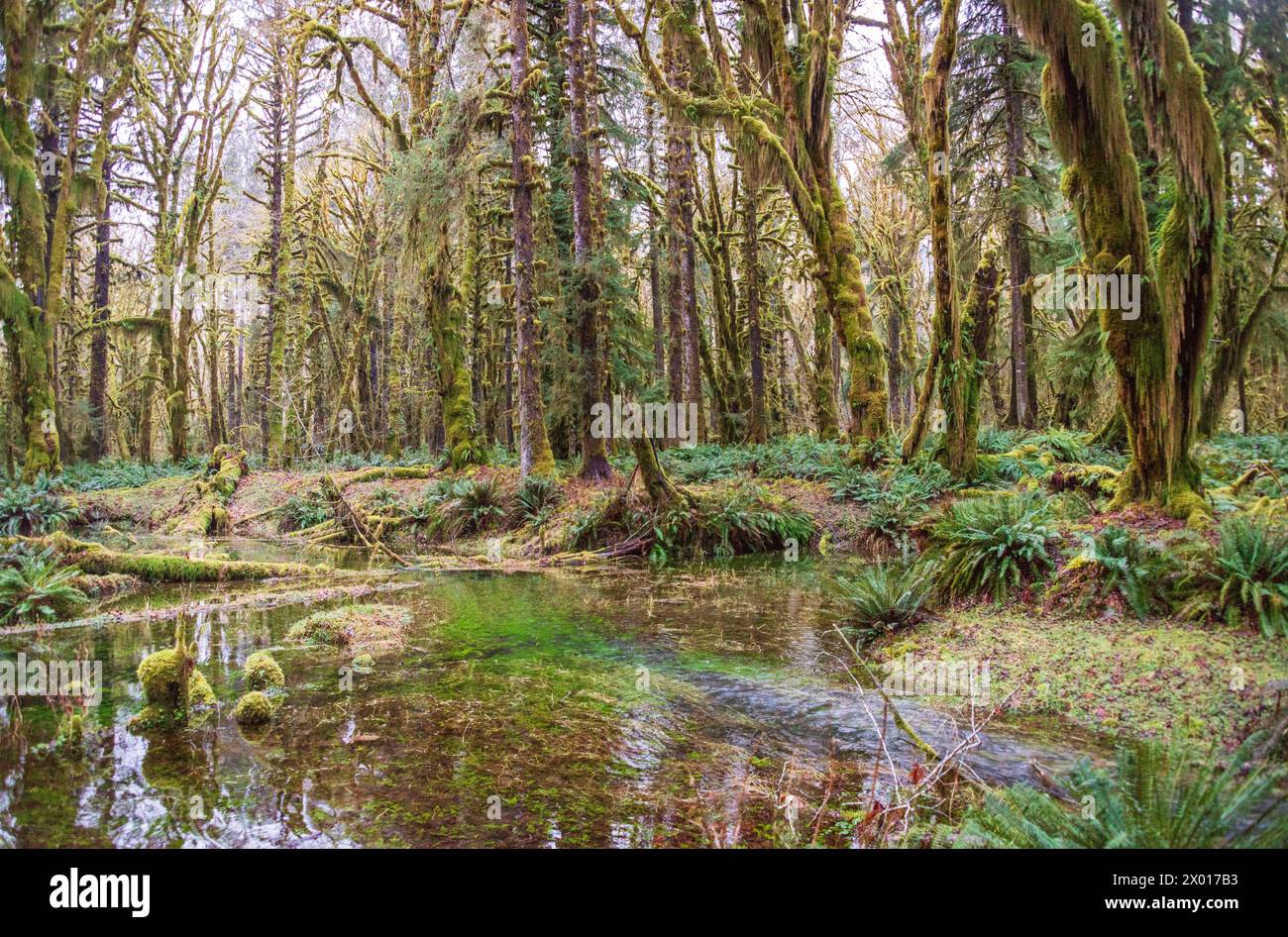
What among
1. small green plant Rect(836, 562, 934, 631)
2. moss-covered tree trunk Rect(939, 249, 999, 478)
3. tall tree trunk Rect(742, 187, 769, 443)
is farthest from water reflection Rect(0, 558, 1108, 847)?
tall tree trunk Rect(742, 187, 769, 443)

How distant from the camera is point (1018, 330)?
17.7 m

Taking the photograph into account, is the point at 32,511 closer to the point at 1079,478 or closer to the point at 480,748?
the point at 480,748

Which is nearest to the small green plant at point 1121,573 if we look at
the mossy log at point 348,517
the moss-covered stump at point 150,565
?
the moss-covered stump at point 150,565

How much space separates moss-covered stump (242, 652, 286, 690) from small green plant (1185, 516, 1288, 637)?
6.85 m

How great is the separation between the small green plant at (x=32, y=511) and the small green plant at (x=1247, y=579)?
1617 centimetres

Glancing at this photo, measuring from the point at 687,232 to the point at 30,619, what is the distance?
53.3ft

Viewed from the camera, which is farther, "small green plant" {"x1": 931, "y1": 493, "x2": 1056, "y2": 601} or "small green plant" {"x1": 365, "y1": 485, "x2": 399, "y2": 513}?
"small green plant" {"x1": 365, "y1": 485, "x2": 399, "y2": 513}

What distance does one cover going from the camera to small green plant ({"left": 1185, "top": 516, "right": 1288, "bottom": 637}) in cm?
498

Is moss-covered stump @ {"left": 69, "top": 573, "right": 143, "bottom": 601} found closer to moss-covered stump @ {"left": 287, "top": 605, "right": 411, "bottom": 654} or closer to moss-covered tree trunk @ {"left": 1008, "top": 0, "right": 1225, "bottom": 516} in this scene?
moss-covered stump @ {"left": 287, "top": 605, "right": 411, "bottom": 654}

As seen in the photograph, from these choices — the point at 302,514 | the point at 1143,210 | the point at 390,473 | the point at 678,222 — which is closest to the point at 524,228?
the point at 678,222

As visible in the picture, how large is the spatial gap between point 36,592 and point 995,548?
10.2 m

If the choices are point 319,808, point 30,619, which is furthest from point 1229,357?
point 30,619

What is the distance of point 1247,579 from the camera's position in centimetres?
516
